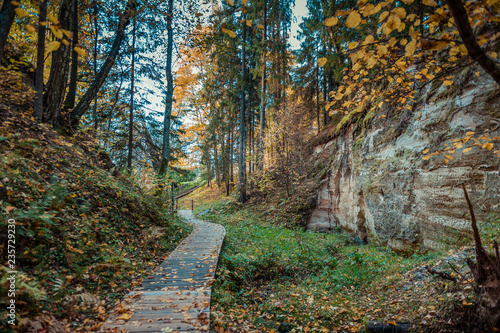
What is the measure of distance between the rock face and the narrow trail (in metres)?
4.56

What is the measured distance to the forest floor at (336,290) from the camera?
3.36 m

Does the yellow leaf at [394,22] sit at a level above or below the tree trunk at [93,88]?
below

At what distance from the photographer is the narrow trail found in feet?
9.80

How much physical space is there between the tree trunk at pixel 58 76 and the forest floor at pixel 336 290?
6.90 metres

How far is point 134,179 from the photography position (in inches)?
358

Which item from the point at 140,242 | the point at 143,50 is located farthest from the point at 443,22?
the point at 143,50

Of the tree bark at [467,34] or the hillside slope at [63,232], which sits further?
the hillside slope at [63,232]

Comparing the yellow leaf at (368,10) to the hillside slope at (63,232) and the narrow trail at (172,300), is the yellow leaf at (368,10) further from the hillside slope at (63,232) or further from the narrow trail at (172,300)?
the hillside slope at (63,232)

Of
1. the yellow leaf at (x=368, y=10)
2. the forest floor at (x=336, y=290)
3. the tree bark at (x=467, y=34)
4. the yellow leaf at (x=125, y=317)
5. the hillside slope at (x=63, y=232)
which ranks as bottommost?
the forest floor at (x=336, y=290)

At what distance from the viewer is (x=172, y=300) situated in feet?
12.1

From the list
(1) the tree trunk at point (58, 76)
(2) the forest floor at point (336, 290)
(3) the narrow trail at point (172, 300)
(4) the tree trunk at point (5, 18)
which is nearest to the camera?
(3) the narrow trail at point (172, 300)

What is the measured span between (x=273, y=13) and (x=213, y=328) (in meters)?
18.1

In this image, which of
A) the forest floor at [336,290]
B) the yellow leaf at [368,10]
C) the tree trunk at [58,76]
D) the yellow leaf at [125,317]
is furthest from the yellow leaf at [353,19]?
the tree trunk at [58,76]

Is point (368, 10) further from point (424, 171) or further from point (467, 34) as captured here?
point (424, 171)
